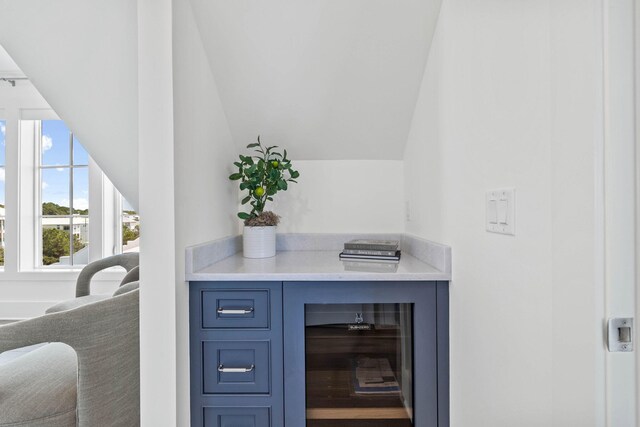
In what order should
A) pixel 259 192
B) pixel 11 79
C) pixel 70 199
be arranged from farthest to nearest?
pixel 70 199, pixel 11 79, pixel 259 192

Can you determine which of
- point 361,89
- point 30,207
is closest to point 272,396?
point 361,89

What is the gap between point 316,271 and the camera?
124 centimetres

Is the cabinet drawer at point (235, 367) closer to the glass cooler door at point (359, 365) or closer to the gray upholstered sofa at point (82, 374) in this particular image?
the glass cooler door at point (359, 365)

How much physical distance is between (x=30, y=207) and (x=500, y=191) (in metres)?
3.62

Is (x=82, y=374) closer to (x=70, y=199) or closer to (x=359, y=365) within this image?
(x=359, y=365)

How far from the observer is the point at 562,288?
64 centimetres

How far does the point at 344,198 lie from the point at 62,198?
103 inches

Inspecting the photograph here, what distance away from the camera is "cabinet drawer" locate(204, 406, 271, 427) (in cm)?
122

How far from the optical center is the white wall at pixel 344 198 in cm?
194

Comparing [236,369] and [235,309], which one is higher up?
[235,309]

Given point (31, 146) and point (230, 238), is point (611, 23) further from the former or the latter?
point (31, 146)

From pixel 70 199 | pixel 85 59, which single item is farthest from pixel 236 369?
pixel 70 199

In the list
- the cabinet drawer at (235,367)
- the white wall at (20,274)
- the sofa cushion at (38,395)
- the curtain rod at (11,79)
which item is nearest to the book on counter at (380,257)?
the cabinet drawer at (235,367)

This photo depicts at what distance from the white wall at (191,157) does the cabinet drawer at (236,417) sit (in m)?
0.07
